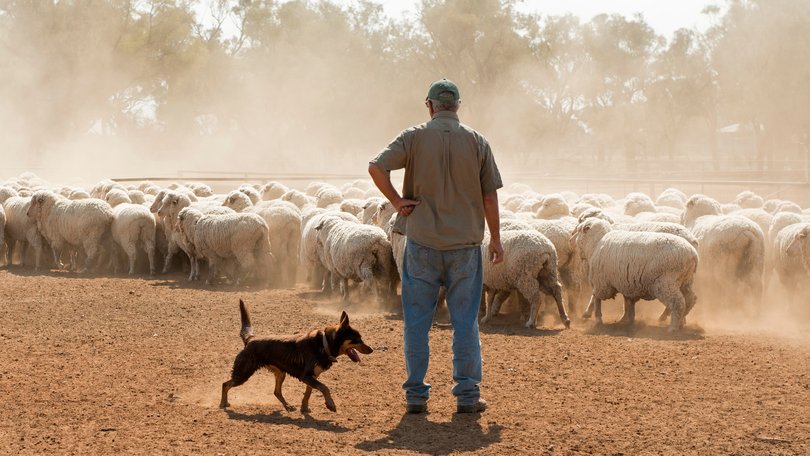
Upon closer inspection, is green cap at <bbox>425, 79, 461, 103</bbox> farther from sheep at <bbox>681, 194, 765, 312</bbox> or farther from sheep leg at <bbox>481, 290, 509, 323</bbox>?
sheep at <bbox>681, 194, 765, 312</bbox>

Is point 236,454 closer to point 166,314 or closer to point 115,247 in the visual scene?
point 166,314

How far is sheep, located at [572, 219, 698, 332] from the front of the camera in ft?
35.3

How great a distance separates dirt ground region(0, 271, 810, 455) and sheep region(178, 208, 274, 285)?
11.4ft

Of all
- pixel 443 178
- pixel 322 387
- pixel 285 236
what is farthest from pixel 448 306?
pixel 285 236

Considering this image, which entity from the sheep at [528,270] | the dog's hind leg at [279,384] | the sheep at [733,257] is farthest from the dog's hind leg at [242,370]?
the sheep at [733,257]

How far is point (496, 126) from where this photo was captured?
58.4 metres

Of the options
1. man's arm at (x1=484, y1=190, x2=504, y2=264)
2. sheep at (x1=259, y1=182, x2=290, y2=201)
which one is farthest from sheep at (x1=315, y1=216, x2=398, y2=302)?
sheep at (x1=259, y1=182, x2=290, y2=201)

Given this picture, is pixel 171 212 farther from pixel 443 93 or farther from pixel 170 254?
pixel 443 93

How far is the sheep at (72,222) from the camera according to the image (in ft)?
57.6

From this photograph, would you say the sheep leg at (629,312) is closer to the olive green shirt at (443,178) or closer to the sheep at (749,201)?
the olive green shirt at (443,178)

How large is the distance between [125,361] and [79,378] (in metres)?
0.79

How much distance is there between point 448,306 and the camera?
23.0ft

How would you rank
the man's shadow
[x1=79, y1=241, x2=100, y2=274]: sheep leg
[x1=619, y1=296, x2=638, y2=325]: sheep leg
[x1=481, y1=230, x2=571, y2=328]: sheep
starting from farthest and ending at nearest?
[x1=79, y1=241, x2=100, y2=274]: sheep leg
[x1=619, y1=296, x2=638, y2=325]: sheep leg
[x1=481, y1=230, x2=571, y2=328]: sheep
the man's shadow

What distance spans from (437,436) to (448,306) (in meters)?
1.00
